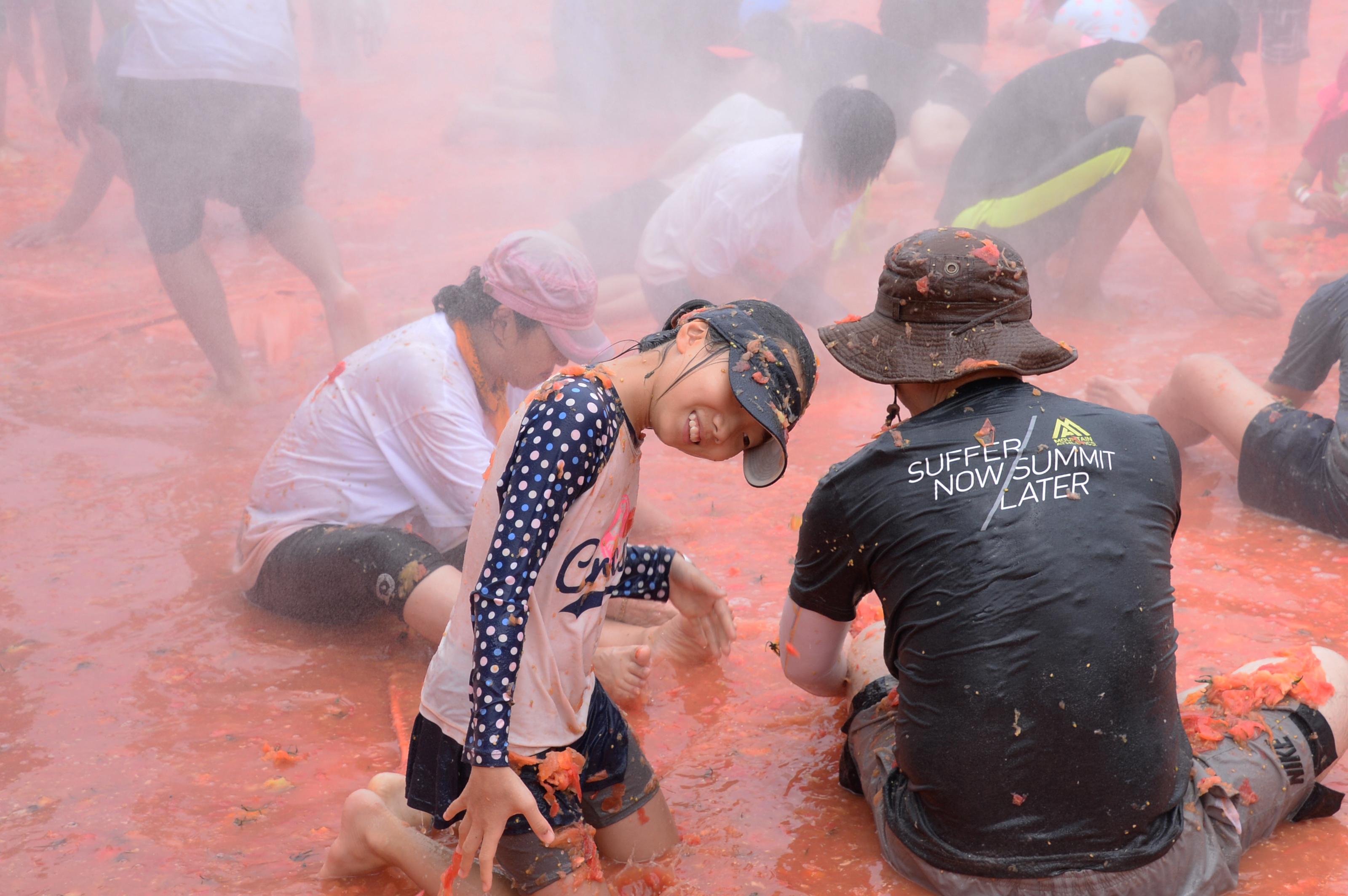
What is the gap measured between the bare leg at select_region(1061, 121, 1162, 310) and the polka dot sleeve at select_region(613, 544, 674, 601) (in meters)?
3.29

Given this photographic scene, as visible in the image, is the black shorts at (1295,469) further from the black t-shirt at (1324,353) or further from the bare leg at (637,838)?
the bare leg at (637,838)

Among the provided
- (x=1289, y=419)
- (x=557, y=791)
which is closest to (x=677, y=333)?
(x=557, y=791)

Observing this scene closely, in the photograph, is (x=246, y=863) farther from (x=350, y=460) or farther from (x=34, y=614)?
(x=34, y=614)

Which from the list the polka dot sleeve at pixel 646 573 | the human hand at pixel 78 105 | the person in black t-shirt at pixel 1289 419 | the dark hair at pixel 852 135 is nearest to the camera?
the polka dot sleeve at pixel 646 573

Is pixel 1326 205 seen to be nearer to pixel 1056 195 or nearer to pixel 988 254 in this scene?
pixel 1056 195

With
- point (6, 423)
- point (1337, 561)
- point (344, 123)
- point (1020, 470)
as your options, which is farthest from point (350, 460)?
point (344, 123)

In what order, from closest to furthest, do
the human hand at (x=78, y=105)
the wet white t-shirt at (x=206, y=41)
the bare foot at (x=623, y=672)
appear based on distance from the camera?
the bare foot at (x=623, y=672) < the wet white t-shirt at (x=206, y=41) < the human hand at (x=78, y=105)

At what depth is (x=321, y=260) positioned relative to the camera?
4117 mm

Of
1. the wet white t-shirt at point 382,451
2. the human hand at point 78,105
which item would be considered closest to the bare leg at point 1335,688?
the wet white t-shirt at point 382,451

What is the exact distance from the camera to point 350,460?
265 cm

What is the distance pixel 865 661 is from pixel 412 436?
4.10ft

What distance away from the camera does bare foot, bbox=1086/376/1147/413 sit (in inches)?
133

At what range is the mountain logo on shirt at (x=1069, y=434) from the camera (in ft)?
4.91

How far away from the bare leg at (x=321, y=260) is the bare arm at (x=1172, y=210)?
11.4 ft
